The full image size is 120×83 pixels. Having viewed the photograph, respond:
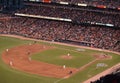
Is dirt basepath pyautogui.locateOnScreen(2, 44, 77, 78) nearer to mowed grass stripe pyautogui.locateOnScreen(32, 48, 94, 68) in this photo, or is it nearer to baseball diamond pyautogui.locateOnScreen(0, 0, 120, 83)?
baseball diamond pyautogui.locateOnScreen(0, 0, 120, 83)

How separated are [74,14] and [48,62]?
32.9 m

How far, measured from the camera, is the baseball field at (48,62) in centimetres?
5212

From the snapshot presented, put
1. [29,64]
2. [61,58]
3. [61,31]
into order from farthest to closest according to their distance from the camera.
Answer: [61,31] → [61,58] → [29,64]

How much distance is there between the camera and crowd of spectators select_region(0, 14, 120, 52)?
77.9 metres

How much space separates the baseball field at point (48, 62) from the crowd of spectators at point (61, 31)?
4695 mm

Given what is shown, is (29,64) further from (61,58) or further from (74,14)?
(74,14)

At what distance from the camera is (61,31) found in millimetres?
86875

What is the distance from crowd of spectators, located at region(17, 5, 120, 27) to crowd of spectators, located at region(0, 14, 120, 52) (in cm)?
226

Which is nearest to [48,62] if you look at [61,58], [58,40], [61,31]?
[61,58]

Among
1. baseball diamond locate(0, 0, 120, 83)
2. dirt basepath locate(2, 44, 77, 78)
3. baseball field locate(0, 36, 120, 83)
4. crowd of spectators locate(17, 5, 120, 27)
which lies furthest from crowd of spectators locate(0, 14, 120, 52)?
dirt basepath locate(2, 44, 77, 78)

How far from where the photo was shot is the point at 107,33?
80.8 meters

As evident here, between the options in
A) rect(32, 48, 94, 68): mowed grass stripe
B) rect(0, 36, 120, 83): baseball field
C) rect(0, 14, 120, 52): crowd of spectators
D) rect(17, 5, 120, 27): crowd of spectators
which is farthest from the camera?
rect(17, 5, 120, 27): crowd of spectators

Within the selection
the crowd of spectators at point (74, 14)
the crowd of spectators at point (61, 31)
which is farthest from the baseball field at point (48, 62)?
the crowd of spectators at point (74, 14)

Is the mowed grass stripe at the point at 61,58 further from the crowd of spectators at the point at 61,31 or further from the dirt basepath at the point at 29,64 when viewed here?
the crowd of spectators at the point at 61,31
